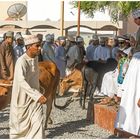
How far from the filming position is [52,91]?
972 centimetres

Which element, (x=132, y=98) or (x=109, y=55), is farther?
(x=109, y=55)

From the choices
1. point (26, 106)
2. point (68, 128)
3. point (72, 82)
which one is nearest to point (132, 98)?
point (26, 106)

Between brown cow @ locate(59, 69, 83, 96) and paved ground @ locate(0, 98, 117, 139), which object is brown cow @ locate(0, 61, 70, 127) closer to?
paved ground @ locate(0, 98, 117, 139)

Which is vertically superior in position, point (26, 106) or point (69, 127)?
point (26, 106)

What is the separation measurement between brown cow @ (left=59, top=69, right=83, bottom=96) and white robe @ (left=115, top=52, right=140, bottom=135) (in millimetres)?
6000

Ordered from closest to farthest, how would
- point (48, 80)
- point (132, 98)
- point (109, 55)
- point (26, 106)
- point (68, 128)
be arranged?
point (132, 98)
point (26, 106)
point (48, 80)
point (68, 128)
point (109, 55)

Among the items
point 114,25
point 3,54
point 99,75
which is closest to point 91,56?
point 99,75

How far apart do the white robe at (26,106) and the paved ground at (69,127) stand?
4.82 ft

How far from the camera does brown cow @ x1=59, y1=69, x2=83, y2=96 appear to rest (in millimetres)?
12602

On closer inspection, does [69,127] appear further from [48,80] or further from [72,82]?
[72,82]

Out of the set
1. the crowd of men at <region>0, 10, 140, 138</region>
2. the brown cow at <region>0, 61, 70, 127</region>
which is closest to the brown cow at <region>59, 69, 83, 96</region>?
the crowd of men at <region>0, 10, 140, 138</region>

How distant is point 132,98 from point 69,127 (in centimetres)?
366

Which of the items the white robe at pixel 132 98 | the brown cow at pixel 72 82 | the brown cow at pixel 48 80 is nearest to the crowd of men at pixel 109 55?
the white robe at pixel 132 98

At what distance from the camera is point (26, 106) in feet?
23.4
